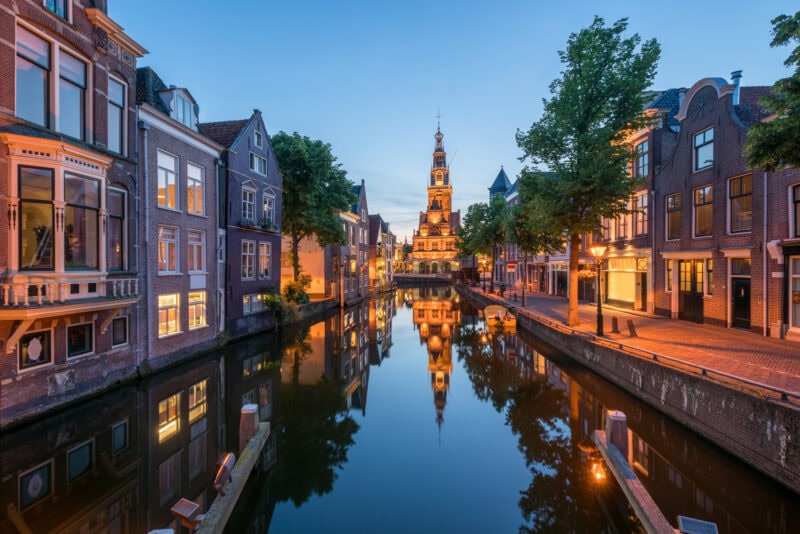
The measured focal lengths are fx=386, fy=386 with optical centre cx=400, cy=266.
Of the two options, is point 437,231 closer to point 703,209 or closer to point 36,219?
point 703,209

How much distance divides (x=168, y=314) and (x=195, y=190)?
604 centimetres

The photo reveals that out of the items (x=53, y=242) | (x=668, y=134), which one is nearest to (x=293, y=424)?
(x=53, y=242)

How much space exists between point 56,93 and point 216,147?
901 centimetres

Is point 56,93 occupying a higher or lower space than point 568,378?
higher

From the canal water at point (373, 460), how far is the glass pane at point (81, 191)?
5.67m

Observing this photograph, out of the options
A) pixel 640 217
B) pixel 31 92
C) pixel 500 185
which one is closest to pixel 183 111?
pixel 31 92

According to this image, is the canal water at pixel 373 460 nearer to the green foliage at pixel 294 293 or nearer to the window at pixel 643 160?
the green foliage at pixel 294 293

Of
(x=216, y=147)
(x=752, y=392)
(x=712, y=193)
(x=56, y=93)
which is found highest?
(x=216, y=147)

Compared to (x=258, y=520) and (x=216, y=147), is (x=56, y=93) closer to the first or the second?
(x=216, y=147)

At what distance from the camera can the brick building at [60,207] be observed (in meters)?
9.23

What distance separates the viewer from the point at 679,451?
8508 millimetres

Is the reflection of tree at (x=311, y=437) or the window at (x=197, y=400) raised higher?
the window at (x=197, y=400)

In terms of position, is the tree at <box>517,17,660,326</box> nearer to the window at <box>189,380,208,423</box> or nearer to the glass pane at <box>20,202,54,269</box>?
the window at <box>189,380,208,423</box>

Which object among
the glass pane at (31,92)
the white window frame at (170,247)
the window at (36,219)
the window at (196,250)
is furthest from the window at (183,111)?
the window at (36,219)
